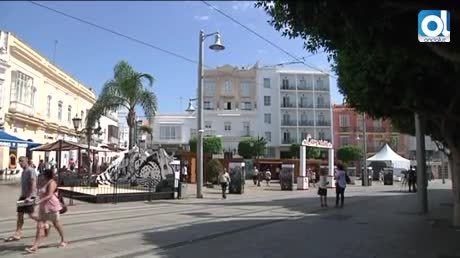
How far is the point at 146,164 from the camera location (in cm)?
3225

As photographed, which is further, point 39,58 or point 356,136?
point 356,136

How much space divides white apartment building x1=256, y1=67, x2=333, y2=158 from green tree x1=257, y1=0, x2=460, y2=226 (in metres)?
66.3

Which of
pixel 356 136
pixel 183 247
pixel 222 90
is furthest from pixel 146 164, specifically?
pixel 356 136

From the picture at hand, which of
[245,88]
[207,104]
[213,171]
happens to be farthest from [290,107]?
[213,171]

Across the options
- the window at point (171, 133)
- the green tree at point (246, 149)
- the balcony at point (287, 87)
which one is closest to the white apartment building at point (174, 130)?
the window at point (171, 133)

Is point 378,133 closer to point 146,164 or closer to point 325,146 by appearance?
point 325,146

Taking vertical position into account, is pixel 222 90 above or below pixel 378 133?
above

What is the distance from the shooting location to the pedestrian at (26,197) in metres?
11.6

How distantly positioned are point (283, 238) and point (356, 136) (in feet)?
263

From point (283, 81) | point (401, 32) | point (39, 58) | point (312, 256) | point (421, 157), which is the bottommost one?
point (312, 256)

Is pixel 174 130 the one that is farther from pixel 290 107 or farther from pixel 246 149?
pixel 290 107

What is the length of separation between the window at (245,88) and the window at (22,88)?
4810 cm

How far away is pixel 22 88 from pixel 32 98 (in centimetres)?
227

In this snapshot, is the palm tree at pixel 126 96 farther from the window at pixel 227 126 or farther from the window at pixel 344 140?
the window at pixel 344 140
